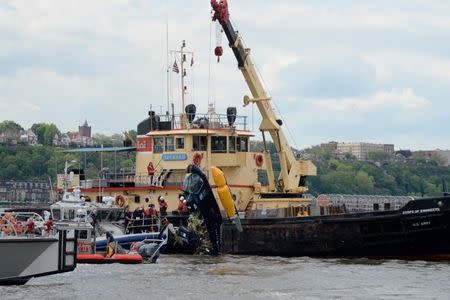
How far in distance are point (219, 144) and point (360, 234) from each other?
10219 mm

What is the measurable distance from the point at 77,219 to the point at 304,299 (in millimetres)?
11874

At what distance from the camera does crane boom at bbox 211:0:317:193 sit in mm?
55000

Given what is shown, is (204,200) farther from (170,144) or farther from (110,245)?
(110,245)

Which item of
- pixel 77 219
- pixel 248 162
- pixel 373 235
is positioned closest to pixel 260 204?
pixel 248 162

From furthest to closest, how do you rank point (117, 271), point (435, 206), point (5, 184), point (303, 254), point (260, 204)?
point (5, 184), point (260, 204), point (303, 254), point (435, 206), point (117, 271)

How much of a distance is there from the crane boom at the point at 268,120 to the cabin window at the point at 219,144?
185 cm

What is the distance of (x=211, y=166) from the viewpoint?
5522 centimetres

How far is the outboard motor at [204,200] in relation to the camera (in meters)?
51.4

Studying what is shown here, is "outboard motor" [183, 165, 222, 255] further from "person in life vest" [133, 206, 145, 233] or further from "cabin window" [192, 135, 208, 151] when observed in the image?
"cabin window" [192, 135, 208, 151]

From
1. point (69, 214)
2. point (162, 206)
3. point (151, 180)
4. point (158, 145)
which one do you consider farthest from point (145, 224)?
point (69, 214)

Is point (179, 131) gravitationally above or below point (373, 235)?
above

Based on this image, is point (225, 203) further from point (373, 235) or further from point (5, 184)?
point (5, 184)

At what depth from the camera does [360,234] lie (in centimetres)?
4828

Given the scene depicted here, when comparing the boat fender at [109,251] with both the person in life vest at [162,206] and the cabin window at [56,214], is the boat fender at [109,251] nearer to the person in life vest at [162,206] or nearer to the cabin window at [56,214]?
the cabin window at [56,214]
